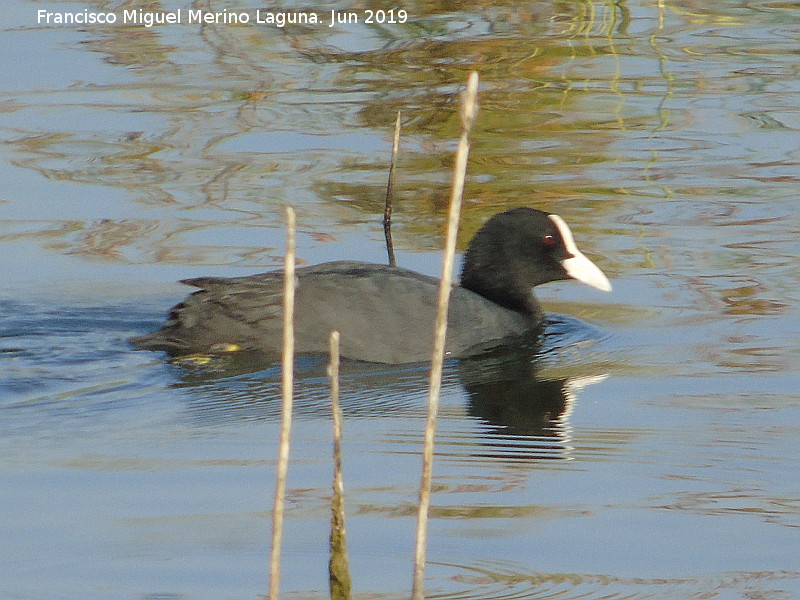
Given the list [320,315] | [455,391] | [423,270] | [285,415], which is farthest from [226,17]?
[285,415]

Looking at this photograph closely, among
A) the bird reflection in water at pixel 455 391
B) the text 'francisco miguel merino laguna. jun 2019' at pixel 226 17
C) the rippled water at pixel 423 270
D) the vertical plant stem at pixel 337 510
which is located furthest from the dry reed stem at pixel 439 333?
the text 'francisco miguel merino laguna. jun 2019' at pixel 226 17

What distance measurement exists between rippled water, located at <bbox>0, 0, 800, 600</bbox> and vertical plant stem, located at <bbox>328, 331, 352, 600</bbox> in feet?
1.24

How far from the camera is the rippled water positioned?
13.2ft

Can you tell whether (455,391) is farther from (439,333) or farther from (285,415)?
(285,415)

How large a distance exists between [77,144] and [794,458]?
5570mm

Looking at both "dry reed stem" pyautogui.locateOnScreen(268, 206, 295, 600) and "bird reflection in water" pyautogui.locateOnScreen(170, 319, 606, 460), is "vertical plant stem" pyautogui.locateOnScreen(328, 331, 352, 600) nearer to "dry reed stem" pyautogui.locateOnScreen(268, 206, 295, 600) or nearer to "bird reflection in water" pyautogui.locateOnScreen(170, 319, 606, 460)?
"dry reed stem" pyautogui.locateOnScreen(268, 206, 295, 600)

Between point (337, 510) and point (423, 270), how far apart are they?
4099 millimetres

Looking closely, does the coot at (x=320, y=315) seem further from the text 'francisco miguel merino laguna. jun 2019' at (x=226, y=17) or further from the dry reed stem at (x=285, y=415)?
the text 'francisco miguel merino laguna. jun 2019' at (x=226, y=17)

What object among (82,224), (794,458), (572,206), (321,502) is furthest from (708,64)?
(321,502)

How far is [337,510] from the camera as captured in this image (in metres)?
3.16

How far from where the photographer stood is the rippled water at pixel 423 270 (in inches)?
159

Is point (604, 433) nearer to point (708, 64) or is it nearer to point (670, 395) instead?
point (670, 395)

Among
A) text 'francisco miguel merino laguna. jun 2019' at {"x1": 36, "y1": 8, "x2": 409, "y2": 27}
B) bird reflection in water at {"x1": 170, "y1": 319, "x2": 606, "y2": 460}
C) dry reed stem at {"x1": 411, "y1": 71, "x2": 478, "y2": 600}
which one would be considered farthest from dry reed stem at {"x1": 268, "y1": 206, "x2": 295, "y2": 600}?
text 'francisco miguel merino laguna. jun 2019' at {"x1": 36, "y1": 8, "x2": 409, "y2": 27}

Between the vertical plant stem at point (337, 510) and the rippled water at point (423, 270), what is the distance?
1.24 ft
